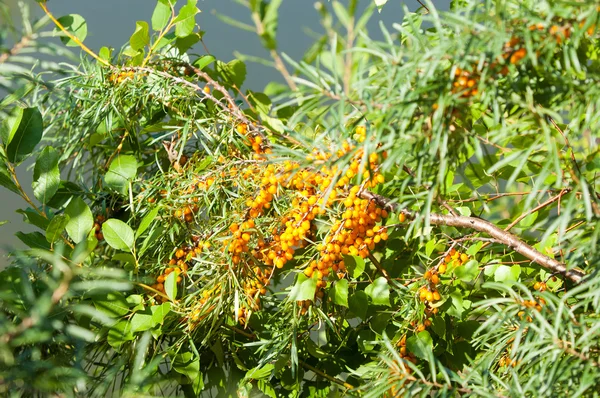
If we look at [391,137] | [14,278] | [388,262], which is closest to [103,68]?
[14,278]

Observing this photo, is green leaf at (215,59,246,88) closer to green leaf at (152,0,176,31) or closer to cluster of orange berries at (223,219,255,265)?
green leaf at (152,0,176,31)

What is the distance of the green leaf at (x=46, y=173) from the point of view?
755 mm

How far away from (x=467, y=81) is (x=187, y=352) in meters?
0.48

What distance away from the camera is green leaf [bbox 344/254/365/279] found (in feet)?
2.23

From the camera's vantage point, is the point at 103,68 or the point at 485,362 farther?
the point at 103,68

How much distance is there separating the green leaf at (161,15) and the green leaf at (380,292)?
16.7 inches

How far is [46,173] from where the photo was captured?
76cm

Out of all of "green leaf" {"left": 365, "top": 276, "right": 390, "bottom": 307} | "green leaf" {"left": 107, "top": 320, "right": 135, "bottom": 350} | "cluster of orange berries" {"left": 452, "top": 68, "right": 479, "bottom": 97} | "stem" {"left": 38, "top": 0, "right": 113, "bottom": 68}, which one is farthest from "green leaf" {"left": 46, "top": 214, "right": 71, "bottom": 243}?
"cluster of orange berries" {"left": 452, "top": 68, "right": 479, "bottom": 97}

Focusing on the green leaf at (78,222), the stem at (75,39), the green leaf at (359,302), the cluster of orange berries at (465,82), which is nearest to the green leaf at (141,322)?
the green leaf at (78,222)

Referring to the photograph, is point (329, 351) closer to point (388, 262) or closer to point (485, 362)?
point (388, 262)

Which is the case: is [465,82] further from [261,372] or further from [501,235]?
[261,372]

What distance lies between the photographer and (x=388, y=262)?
2.60 feet

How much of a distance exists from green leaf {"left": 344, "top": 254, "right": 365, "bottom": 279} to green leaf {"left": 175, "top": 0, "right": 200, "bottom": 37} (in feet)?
1.21

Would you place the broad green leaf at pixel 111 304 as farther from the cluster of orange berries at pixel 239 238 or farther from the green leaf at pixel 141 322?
the cluster of orange berries at pixel 239 238
